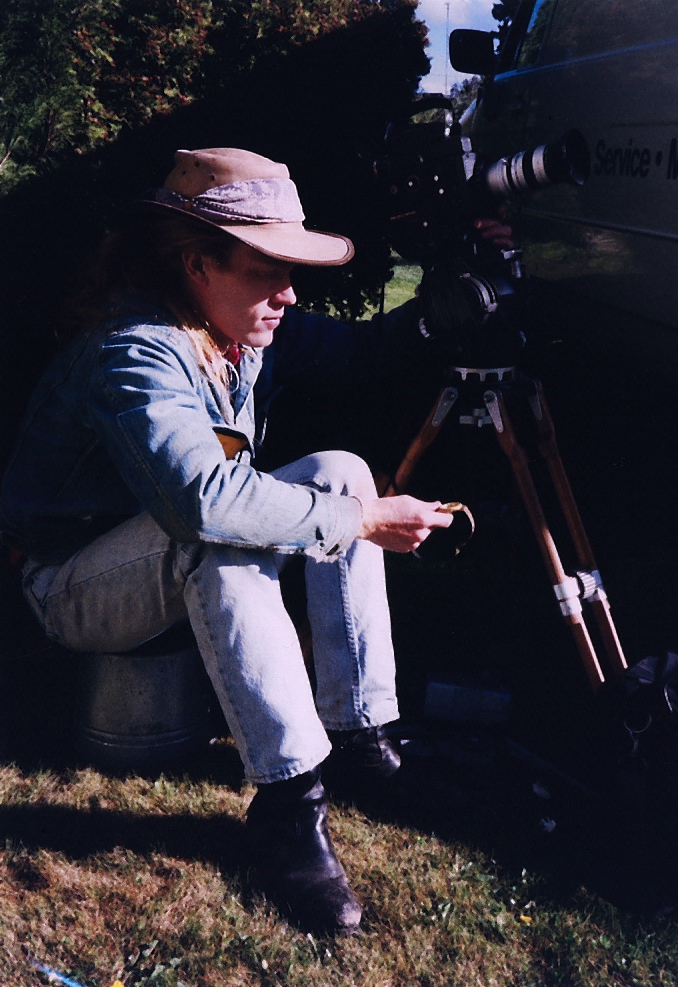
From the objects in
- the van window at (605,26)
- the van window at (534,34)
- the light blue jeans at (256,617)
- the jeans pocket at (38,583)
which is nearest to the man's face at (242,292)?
the light blue jeans at (256,617)

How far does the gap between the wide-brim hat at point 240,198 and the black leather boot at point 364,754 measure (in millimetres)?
1261

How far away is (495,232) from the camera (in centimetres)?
262

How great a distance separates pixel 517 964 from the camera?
207 cm

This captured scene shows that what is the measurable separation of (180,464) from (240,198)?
67 cm

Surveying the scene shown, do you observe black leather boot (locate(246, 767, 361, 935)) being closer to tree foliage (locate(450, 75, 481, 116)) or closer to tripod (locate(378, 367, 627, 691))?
tripod (locate(378, 367, 627, 691))

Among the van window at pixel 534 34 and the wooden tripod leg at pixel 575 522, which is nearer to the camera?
the wooden tripod leg at pixel 575 522

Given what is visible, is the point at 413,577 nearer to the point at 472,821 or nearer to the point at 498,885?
the point at 472,821

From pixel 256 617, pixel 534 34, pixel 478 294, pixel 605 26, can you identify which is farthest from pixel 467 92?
pixel 256 617

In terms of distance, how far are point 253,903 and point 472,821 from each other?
26.9 inches

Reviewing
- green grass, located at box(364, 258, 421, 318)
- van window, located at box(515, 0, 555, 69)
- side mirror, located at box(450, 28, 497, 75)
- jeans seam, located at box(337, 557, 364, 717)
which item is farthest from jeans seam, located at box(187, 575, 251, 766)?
van window, located at box(515, 0, 555, 69)

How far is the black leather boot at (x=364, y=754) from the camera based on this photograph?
7.93 feet

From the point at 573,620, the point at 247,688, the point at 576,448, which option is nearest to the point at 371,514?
the point at 247,688

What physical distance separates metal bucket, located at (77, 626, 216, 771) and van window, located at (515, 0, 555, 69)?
11.6ft

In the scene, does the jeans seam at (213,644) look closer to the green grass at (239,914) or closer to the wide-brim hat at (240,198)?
the green grass at (239,914)
